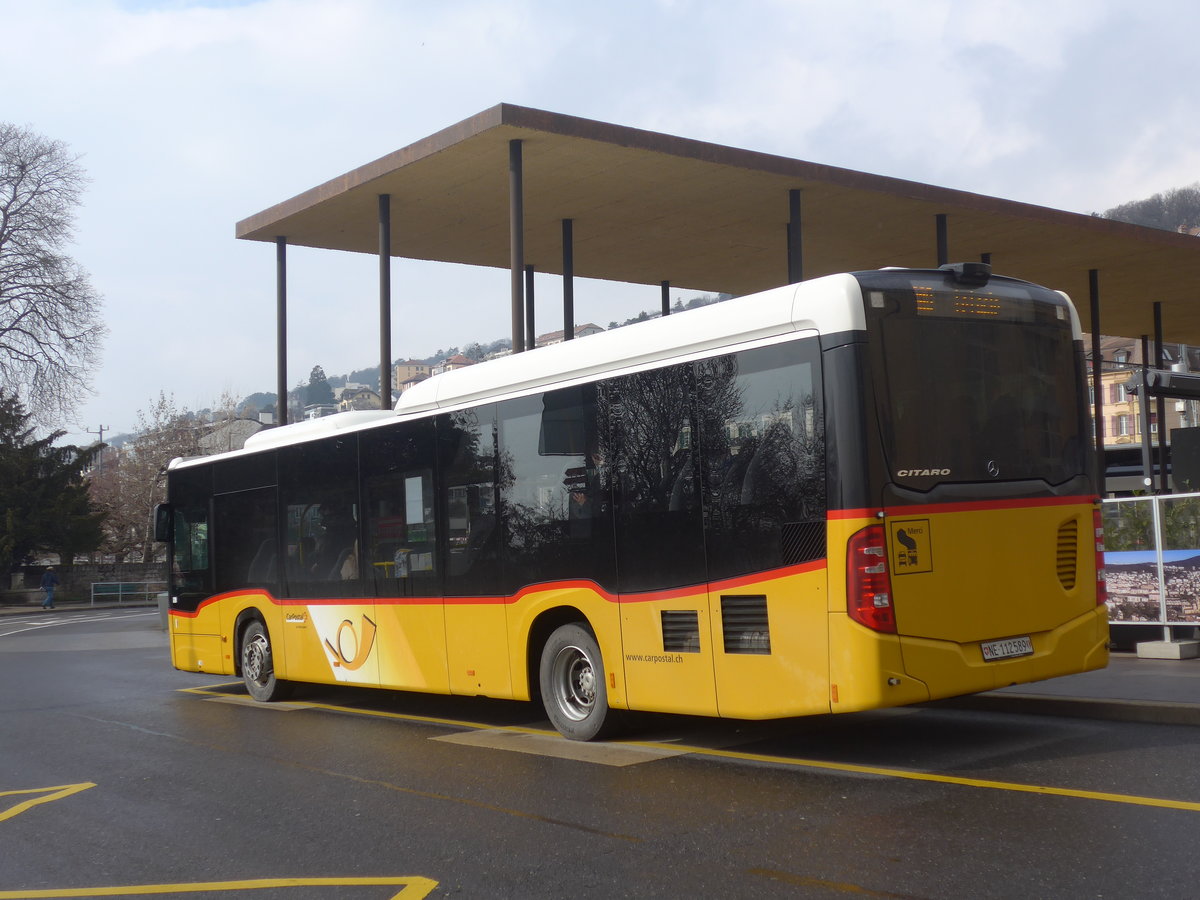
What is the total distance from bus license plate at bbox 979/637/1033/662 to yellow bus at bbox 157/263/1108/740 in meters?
0.02

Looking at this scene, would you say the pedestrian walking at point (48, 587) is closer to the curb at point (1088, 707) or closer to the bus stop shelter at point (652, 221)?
the bus stop shelter at point (652, 221)

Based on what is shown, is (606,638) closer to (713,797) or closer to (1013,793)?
(713,797)

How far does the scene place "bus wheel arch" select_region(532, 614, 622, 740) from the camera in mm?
9727

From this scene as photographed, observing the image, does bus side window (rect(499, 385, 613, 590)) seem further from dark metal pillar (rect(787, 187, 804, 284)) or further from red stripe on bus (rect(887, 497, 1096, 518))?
dark metal pillar (rect(787, 187, 804, 284))

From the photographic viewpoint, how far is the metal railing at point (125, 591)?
184 ft

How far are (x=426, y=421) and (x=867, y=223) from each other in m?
14.9

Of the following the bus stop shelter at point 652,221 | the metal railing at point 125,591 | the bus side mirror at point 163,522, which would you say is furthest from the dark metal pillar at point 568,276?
the metal railing at point 125,591

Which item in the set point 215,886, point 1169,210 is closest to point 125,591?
point 215,886

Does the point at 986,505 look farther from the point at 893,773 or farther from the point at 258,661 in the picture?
the point at 258,661

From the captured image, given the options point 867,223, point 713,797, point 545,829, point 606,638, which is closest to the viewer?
point 545,829

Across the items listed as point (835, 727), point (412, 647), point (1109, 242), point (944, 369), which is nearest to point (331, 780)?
point (412, 647)

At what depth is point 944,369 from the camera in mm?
8250

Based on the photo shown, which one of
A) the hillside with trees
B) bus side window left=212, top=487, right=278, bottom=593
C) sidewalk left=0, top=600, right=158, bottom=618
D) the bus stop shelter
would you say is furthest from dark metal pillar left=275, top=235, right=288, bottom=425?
the hillside with trees

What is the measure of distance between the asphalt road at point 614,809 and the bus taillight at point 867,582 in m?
0.98
